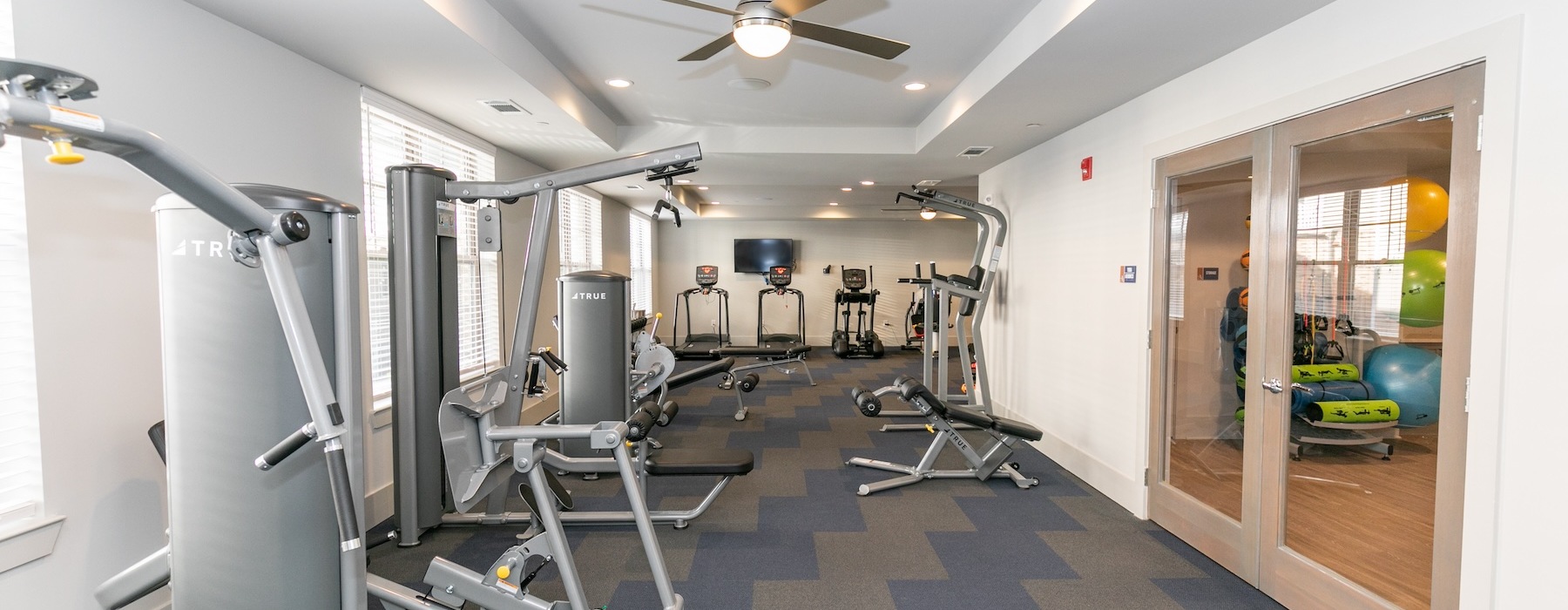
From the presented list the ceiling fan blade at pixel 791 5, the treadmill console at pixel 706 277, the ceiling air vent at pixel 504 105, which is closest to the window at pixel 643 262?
the treadmill console at pixel 706 277

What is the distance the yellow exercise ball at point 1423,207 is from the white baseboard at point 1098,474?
1.89m

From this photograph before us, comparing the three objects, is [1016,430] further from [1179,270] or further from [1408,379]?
[1408,379]

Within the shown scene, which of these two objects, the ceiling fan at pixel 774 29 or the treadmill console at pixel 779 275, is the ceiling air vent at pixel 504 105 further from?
the treadmill console at pixel 779 275

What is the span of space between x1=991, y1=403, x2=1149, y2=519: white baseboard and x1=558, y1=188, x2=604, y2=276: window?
4.63 meters

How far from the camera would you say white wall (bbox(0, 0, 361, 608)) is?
196 centimetres

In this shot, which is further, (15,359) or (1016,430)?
(1016,430)

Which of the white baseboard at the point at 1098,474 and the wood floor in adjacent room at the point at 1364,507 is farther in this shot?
the white baseboard at the point at 1098,474

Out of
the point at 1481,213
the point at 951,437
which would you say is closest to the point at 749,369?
the point at 951,437

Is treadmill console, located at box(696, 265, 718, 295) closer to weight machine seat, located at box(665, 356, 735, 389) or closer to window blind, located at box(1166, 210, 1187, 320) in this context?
weight machine seat, located at box(665, 356, 735, 389)

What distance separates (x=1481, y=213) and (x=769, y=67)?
3118 mm

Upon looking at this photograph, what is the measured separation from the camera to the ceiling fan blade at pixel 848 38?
239 cm

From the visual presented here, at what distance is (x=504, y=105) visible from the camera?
3846 mm

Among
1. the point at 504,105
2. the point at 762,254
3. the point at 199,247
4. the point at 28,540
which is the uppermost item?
the point at 504,105

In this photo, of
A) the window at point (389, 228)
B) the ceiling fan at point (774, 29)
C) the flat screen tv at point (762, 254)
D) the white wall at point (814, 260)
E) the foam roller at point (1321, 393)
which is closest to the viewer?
the ceiling fan at point (774, 29)
